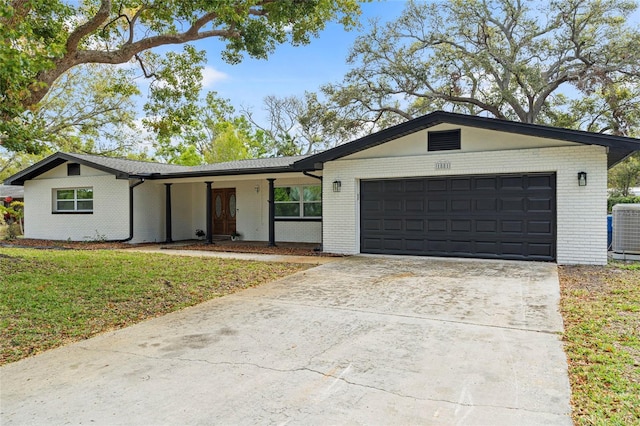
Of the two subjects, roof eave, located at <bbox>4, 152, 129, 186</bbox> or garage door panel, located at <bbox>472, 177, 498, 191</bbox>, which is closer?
garage door panel, located at <bbox>472, 177, 498, 191</bbox>

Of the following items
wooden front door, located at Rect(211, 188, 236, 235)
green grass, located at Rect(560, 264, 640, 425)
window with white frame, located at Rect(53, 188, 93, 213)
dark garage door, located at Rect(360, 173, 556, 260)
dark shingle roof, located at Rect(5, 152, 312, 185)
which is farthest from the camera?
wooden front door, located at Rect(211, 188, 236, 235)

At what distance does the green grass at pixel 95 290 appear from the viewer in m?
4.95

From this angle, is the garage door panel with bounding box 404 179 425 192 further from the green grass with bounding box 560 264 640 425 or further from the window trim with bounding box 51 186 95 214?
the window trim with bounding box 51 186 95 214

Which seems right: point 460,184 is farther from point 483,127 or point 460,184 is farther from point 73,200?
point 73,200

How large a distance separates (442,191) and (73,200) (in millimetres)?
13960

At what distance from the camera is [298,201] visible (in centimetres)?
1523

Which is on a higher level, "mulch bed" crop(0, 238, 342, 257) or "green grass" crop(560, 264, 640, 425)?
"mulch bed" crop(0, 238, 342, 257)

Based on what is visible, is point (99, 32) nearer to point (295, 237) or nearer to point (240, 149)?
point (295, 237)

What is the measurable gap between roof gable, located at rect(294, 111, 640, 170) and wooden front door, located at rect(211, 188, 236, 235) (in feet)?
17.4

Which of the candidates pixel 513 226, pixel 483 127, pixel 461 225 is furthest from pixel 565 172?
pixel 461 225

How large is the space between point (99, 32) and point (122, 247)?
6.70 meters

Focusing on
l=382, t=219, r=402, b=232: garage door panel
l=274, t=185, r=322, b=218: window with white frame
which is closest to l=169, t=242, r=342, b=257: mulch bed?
l=382, t=219, r=402, b=232: garage door panel

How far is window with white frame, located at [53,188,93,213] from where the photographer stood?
16328 millimetres

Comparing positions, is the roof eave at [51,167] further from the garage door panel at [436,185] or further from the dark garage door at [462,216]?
the garage door panel at [436,185]
